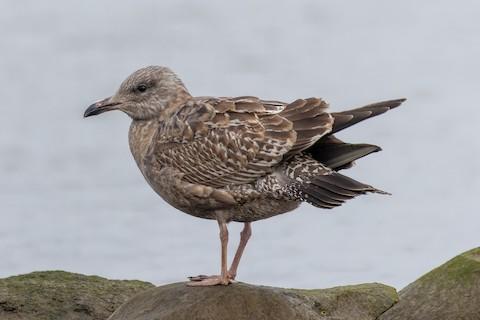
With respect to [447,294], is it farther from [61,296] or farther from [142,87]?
[61,296]

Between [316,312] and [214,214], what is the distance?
2363 mm

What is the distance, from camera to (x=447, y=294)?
14602mm

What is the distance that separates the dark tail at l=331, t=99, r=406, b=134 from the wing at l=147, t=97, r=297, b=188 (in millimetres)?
582

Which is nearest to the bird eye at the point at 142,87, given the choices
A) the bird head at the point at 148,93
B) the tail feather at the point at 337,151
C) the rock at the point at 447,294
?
the bird head at the point at 148,93

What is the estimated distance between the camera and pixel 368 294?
1645cm

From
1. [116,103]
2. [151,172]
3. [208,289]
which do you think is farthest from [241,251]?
[116,103]

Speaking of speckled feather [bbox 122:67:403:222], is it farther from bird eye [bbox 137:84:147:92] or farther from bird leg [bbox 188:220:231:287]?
bird eye [bbox 137:84:147:92]

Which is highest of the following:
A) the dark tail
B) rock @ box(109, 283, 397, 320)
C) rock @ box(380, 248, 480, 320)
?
the dark tail

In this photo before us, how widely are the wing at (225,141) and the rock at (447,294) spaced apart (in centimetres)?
318

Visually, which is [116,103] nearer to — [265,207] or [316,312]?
[265,207]

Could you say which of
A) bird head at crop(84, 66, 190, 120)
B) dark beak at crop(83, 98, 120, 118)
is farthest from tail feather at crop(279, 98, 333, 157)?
dark beak at crop(83, 98, 120, 118)

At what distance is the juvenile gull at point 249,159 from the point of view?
43.9 ft

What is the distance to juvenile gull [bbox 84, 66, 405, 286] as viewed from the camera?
1338 centimetres

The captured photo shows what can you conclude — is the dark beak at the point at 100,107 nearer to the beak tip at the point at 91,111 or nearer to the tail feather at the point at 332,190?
the beak tip at the point at 91,111
